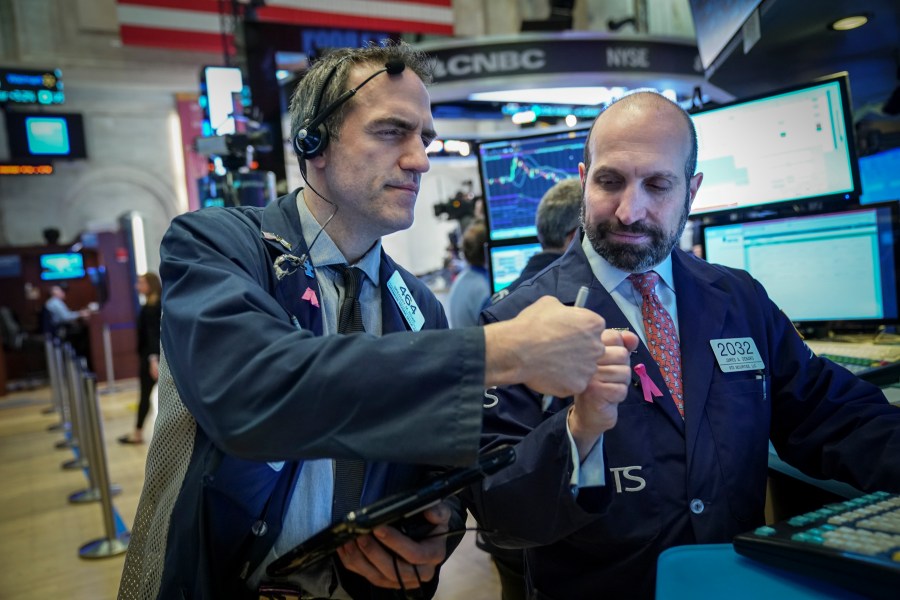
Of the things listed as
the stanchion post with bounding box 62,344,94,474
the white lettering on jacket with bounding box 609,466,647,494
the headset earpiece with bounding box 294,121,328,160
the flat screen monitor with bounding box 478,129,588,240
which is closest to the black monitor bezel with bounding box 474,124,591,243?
the flat screen monitor with bounding box 478,129,588,240

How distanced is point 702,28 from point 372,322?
1961mm

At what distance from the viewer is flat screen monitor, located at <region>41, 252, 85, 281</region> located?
11406 mm

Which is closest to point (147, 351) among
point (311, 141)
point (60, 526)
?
point (60, 526)

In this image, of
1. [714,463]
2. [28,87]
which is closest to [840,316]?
[714,463]

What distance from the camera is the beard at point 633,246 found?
129 centimetres

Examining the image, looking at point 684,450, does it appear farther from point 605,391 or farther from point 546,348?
point 546,348

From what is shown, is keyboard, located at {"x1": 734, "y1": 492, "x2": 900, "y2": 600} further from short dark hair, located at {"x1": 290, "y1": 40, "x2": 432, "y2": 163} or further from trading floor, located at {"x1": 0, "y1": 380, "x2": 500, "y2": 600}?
trading floor, located at {"x1": 0, "y1": 380, "x2": 500, "y2": 600}

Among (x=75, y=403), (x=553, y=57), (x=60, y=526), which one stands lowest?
(x=60, y=526)

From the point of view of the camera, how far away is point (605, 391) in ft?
2.92

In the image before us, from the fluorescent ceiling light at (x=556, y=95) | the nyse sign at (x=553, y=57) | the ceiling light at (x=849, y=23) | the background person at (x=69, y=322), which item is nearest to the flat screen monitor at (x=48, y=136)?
the background person at (x=69, y=322)

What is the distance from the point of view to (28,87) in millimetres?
7980

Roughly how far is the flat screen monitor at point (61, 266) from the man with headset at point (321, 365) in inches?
475

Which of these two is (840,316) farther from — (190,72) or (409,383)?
(190,72)

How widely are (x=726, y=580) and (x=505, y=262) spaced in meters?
2.25
